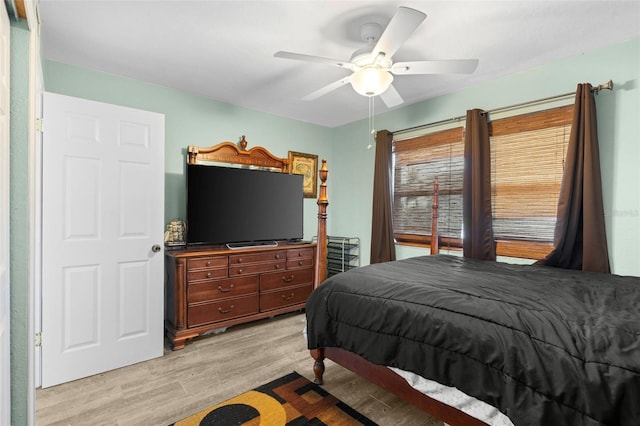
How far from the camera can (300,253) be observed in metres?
3.64

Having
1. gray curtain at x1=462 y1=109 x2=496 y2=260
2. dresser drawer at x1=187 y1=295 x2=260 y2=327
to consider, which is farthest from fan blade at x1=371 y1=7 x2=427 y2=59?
dresser drawer at x1=187 y1=295 x2=260 y2=327

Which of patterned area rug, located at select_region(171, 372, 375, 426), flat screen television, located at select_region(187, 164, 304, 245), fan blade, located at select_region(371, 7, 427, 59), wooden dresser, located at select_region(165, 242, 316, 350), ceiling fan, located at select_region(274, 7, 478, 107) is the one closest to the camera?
fan blade, located at select_region(371, 7, 427, 59)

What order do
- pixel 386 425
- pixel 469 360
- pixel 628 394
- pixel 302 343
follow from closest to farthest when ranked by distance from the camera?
pixel 628 394 → pixel 469 360 → pixel 386 425 → pixel 302 343

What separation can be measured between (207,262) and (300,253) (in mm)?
1085

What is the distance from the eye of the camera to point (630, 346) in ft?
3.56

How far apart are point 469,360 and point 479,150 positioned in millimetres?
2210

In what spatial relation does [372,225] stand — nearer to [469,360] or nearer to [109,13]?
[469,360]

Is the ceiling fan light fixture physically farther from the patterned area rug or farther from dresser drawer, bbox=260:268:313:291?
dresser drawer, bbox=260:268:313:291

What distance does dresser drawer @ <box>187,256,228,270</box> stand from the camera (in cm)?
284

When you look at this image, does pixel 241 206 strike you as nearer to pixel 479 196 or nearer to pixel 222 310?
pixel 222 310

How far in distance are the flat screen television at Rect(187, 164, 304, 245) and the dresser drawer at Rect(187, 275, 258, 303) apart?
0.41 meters

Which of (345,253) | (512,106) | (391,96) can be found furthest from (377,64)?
(345,253)

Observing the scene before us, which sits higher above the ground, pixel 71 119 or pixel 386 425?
pixel 71 119

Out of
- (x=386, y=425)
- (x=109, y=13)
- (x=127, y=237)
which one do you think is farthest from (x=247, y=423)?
(x=109, y=13)
